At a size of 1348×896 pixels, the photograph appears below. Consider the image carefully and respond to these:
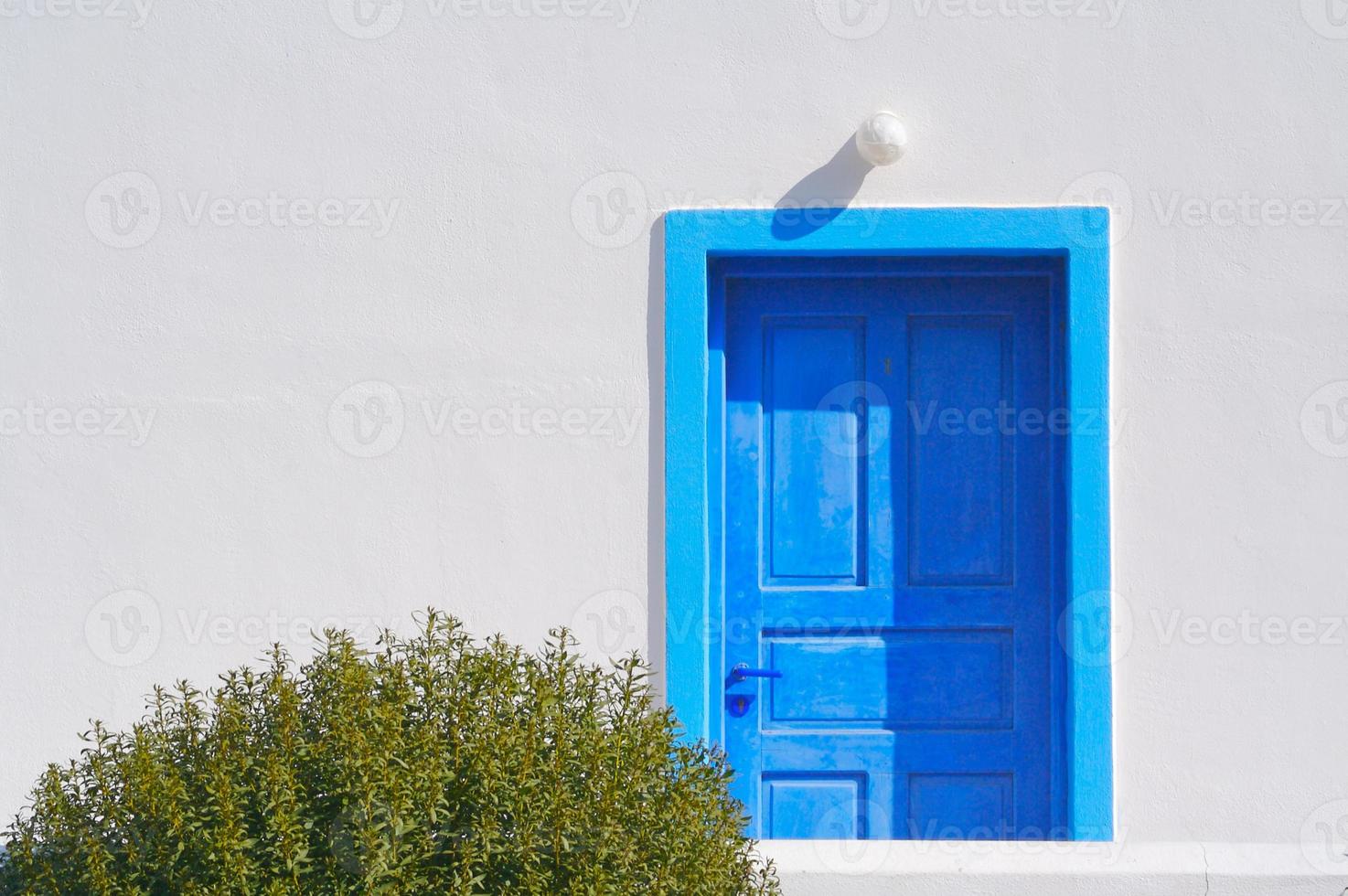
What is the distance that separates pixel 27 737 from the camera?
4.35 meters

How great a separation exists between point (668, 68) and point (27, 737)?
2873 mm

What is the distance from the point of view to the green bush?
2689 mm

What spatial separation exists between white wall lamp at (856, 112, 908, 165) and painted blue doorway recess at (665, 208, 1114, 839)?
6.6 inches
